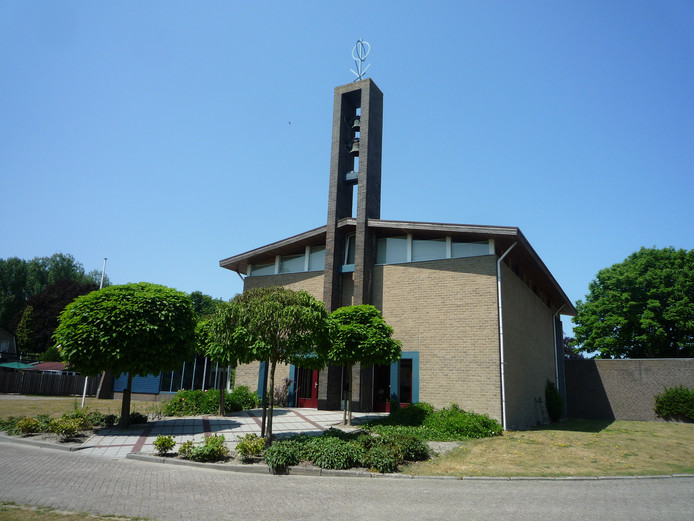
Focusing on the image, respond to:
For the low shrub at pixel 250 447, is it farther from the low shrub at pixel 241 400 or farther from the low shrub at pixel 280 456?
the low shrub at pixel 241 400

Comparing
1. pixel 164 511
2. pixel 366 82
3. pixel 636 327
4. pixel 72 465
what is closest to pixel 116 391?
pixel 72 465

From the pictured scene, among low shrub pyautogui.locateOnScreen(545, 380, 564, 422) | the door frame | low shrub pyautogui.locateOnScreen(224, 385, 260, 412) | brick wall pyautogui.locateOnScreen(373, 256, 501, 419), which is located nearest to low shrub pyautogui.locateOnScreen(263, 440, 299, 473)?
brick wall pyautogui.locateOnScreen(373, 256, 501, 419)

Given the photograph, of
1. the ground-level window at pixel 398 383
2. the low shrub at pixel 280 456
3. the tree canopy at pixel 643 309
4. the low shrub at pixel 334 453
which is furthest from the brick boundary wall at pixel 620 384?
the low shrub at pixel 280 456

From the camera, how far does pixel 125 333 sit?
45.4 feet

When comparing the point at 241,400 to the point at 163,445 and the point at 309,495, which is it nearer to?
the point at 163,445

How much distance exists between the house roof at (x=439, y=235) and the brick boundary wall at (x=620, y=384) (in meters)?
4.86

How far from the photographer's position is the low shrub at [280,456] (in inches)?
396

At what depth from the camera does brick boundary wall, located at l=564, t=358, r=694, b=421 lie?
85.7ft

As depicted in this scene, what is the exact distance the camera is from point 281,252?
78.2 feet

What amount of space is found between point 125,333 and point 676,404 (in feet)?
89.1

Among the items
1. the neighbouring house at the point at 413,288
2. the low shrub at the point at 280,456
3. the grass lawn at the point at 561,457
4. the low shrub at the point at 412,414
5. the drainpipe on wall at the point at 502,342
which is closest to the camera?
the low shrub at the point at 280,456

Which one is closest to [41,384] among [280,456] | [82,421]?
[82,421]

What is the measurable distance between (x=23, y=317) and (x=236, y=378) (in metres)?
38.0

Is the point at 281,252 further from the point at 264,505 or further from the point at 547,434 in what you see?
the point at 264,505
